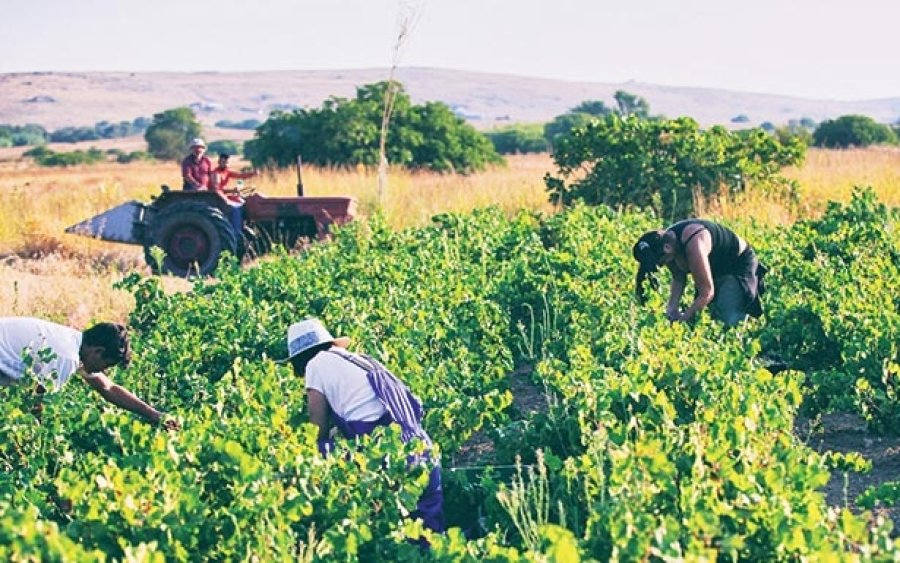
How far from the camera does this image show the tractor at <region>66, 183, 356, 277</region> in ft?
51.1

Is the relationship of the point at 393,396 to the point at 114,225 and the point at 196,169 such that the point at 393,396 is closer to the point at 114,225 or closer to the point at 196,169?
the point at 196,169

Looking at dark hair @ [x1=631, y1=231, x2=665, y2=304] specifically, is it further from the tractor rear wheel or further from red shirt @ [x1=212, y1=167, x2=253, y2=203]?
red shirt @ [x1=212, y1=167, x2=253, y2=203]

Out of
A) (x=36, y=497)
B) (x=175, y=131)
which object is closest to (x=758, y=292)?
(x=36, y=497)

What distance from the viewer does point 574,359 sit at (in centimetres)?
714

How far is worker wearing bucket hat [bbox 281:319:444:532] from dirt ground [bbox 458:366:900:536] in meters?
0.86

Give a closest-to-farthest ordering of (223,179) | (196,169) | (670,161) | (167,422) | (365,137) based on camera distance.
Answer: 1. (167,422)
2. (196,169)
3. (223,179)
4. (670,161)
5. (365,137)

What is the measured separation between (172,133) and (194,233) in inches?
2308

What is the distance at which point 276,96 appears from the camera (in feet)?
600

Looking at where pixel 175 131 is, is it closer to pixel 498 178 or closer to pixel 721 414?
→ pixel 498 178

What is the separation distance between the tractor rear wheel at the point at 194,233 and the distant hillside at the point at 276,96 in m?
140

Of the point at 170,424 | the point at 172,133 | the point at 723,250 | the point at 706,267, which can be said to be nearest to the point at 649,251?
the point at 706,267

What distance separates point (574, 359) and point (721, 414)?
159 cm

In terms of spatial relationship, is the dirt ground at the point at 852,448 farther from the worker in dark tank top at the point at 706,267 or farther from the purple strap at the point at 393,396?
the purple strap at the point at 393,396

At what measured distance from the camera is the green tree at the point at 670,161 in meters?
18.4
